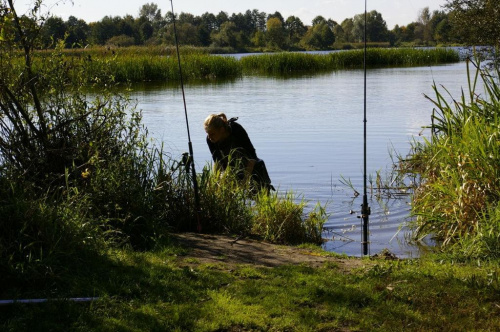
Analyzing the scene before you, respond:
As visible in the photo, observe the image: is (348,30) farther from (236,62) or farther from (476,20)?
(476,20)

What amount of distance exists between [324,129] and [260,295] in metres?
11.2

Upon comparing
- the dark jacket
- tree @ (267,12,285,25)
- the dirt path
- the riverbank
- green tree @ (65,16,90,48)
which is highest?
tree @ (267,12,285,25)

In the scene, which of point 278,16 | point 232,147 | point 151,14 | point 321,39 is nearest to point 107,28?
point 151,14

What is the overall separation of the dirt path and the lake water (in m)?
1.28

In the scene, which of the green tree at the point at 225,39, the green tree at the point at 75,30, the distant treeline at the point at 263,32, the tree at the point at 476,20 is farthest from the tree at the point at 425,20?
the green tree at the point at 225,39

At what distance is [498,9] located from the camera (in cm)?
2322

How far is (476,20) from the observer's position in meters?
23.9

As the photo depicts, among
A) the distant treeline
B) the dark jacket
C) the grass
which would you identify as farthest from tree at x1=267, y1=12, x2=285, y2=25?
the dark jacket

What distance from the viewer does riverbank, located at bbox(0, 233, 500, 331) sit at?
3.92m

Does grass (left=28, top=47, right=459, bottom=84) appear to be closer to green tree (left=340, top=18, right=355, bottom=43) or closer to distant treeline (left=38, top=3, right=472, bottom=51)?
distant treeline (left=38, top=3, right=472, bottom=51)

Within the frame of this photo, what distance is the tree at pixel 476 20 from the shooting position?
23234 mm

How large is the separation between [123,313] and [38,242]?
0.91 meters

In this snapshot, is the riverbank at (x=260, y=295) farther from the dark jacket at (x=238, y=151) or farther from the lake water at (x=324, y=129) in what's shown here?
the dark jacket at (x=238, y=151)

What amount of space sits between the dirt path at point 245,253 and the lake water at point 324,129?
1.28m
